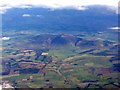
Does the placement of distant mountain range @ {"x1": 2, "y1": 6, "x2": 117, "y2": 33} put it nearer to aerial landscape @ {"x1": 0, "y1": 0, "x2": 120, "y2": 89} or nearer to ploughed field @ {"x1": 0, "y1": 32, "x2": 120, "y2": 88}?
aerial landscape @ {"x1": 0, "y1": 0, "x2": 120, "y2": 89}

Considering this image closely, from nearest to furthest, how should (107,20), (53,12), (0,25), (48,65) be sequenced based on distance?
1. (48,65)
2. (0,25)
3. (107,20)
4. (53,12)

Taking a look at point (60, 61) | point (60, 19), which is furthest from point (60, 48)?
point (60, 19)

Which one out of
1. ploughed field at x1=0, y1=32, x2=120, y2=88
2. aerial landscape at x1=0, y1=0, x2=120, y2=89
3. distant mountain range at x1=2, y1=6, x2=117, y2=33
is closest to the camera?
ploughed field at x1=0, y1=32, x2=120, y2=88

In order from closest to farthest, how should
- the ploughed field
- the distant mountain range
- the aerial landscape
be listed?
the ploughed field
the aerial landscape
the distant mountain range

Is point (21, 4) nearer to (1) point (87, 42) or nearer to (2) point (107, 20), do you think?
(2) point (107, 20)

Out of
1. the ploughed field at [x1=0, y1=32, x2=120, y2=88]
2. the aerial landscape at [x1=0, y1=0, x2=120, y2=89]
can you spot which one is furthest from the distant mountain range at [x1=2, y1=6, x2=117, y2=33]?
the ploughed field at [x1=0, y1=32, x2=120, y2=88]

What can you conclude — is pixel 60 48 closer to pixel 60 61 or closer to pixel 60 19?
pixel 60 61

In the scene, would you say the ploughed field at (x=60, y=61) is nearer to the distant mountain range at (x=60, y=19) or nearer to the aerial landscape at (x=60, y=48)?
the aerial landscape at (x=60, y=48)

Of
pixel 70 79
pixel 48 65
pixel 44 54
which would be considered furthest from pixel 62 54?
pixel 70 79
